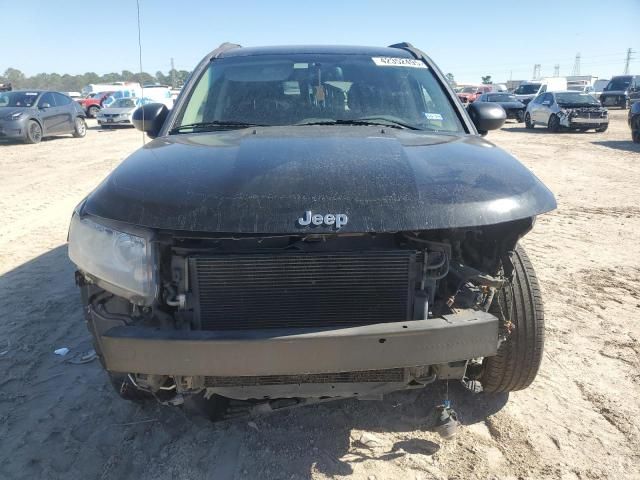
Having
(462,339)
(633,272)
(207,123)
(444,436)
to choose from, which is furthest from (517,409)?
(633,272)

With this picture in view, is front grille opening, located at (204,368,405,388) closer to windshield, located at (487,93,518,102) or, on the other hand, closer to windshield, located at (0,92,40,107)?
windshield, located at (0,92,40,107)

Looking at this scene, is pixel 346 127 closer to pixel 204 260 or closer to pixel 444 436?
pixel 204 260

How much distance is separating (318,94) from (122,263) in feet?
5.61

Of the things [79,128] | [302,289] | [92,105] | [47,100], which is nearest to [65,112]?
[47,100]

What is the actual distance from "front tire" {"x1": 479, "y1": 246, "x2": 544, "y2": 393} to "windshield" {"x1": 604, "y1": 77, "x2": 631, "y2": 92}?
35.4 meters

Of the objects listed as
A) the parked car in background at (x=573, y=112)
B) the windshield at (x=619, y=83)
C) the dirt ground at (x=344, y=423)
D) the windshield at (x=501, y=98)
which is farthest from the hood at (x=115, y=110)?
the windshield at (x=619, y=83)

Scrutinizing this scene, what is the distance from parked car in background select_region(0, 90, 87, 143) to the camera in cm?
1445

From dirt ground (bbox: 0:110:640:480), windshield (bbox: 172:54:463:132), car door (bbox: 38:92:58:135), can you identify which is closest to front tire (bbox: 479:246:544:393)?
dirt ground (bbox: 0:110:640:480)

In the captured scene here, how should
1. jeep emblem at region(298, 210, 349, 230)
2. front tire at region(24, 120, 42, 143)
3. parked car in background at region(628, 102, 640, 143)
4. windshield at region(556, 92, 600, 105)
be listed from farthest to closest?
1. windshield at region(556, 92, 600, 105)
2. front tire at region(24, 120, 42, 143)
3. parked car in background at region(628, 102, 640, 143)
4. jeep emblem at region(298, 210, 349, 230)

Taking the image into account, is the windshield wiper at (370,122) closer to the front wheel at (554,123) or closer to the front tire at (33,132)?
the front tire at (33,132)

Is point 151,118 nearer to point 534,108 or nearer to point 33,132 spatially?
point 33,132

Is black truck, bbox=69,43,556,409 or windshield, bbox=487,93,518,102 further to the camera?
windshield, bbox=487,93,518,102

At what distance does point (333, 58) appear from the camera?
3.36 metres

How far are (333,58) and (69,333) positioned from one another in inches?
104
